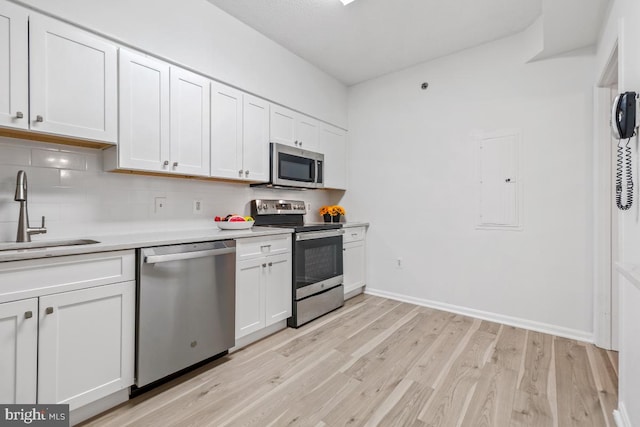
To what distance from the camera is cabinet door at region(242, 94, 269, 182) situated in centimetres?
281

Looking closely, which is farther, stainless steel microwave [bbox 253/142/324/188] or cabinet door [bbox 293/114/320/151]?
cabinet door [bbox 293/114/320/151]

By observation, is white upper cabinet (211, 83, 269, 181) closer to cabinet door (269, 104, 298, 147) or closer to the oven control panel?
cabinet door (269, 104, 298, 147)

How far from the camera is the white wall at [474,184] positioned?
2.69 m

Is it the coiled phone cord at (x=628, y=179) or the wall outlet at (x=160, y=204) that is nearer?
the coiled phone cord at (x=628, y=179)

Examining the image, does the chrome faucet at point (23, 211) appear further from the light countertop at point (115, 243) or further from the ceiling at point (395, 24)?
the ceiling at point (395, 24)

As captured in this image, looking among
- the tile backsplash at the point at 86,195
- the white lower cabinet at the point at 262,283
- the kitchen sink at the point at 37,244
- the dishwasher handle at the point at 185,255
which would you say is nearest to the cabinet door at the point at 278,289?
the white lower cabinet at the point at 262,283

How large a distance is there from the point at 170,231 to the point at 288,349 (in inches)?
52.6

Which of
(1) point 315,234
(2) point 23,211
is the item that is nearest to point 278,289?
(1) point 315,234

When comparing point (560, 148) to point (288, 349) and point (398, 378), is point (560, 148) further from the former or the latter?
point (288, 349)

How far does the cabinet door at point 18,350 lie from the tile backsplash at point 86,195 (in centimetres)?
66

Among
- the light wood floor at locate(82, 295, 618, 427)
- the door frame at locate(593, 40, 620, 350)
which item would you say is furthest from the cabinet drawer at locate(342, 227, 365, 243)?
the door frame at locate(593, 40, 620, 350)

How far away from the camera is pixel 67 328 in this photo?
1.52 metres

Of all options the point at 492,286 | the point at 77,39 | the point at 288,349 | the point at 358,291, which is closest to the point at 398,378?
the point at 288,349

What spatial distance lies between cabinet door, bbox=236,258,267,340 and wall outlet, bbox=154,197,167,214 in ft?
2.54
